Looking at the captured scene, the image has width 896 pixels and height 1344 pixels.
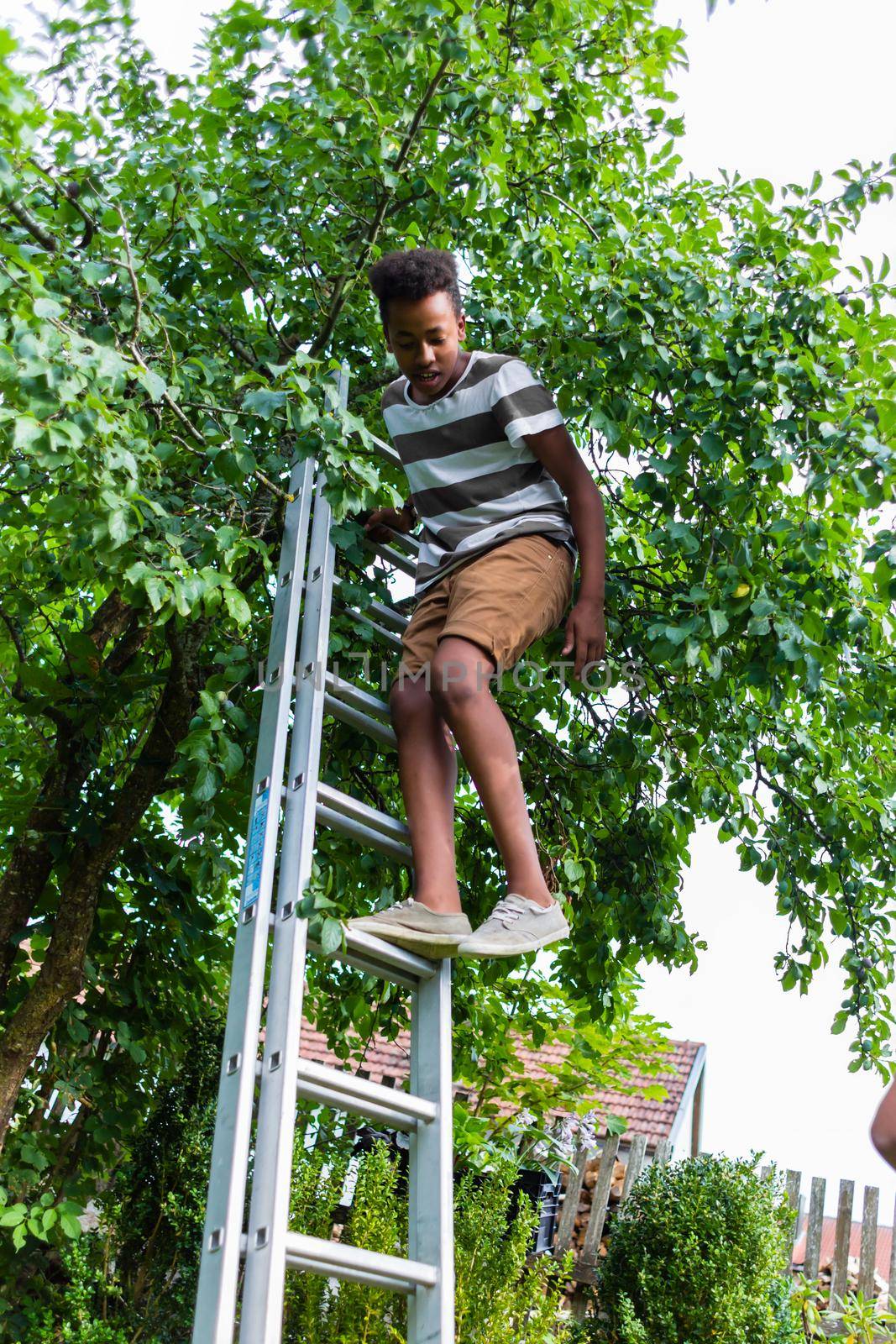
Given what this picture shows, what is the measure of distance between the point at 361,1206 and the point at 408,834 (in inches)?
85.0

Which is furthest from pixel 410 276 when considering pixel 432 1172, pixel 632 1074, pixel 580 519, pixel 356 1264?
pixel 632 1074

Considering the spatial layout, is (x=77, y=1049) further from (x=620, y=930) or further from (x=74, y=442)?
(x=74, y=442)

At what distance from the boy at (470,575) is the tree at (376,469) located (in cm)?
24

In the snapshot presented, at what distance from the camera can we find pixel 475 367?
2.96 meters

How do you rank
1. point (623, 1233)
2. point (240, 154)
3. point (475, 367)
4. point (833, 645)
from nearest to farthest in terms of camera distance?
point (475, 367) → point (833, 645) → point (240, 154) → point (623, 1233)

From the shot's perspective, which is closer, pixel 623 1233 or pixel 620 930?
pixel 620 930

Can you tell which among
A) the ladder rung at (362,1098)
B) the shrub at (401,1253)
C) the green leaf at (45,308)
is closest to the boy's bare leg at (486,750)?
the ladder rung at (362,1098)

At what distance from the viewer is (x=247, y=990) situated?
2178mm

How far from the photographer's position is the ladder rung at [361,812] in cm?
259

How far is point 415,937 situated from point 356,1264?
1.98 feet

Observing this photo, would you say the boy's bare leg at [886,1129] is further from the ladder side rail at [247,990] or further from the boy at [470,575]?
the boy at [470,575]

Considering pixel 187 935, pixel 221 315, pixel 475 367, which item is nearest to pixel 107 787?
pixel 187 935

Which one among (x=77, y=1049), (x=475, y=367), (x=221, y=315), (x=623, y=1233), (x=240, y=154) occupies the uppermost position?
(x=240, y=154)

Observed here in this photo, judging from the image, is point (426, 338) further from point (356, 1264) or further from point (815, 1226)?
point (815, 1226)
